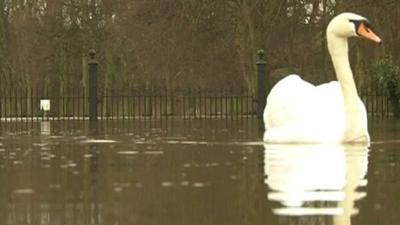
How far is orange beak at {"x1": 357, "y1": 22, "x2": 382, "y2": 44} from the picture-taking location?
52.2ft

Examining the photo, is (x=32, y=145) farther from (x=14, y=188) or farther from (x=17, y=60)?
(x=17, y=60)

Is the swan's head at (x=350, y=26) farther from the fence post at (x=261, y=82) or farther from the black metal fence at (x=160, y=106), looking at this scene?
the black metal fence at (x=160, y=106)

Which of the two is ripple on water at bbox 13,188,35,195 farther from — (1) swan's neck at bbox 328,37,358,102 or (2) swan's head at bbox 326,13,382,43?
(2) swan's head at bbox 326,13,382,43

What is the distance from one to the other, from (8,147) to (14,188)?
693cm

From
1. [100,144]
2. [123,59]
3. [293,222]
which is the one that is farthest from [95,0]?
[293,222]

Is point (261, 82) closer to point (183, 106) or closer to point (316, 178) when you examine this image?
point (183, 106)

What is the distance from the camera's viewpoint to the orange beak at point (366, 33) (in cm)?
1592

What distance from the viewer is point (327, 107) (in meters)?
15.6

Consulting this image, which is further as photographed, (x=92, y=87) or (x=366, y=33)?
(x=92, y=87)

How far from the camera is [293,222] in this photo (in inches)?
264

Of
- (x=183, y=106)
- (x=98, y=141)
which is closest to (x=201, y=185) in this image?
(x=98, y=141)

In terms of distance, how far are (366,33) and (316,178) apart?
6971 mm

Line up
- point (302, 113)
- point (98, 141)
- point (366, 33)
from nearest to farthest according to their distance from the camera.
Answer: point (302, 113) → point (366, 33) → point (98, 141)

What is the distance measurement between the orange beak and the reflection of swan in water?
253cm
